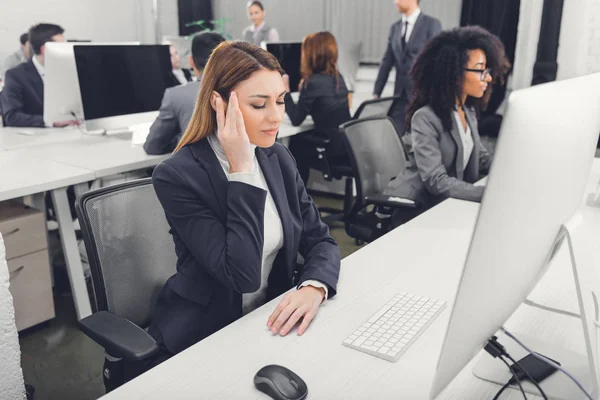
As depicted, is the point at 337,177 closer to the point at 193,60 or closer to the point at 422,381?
the point at 193,60

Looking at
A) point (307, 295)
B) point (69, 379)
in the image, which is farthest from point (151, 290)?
point (69, 379)

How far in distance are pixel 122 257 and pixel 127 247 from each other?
3 centimetres

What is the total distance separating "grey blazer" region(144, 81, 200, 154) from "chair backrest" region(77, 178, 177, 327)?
1076mm

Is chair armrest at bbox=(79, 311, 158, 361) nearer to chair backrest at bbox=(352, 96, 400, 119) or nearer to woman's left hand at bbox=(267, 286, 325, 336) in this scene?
woman's left hand at bbox=(267, 286, 325, 336)

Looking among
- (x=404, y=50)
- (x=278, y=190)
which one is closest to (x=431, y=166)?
(x=278, y=190)

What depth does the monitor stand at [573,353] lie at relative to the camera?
83 centimetres

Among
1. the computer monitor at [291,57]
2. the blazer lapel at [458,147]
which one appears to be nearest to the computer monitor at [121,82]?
the computer monitor at [291,57]

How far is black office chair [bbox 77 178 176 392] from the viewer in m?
1.21

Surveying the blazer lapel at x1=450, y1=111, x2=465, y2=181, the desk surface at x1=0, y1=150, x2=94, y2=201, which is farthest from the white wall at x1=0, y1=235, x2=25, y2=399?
the blazer lapel at x1=450, y1=111, x2=465, y2=181

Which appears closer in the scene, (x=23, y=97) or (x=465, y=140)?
(x=465, y=140)

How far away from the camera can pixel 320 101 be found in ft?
11.5

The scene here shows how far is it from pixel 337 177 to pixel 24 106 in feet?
6.29

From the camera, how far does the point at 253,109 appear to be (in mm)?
1225

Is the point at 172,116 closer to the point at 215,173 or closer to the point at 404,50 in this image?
the point at 215,173
